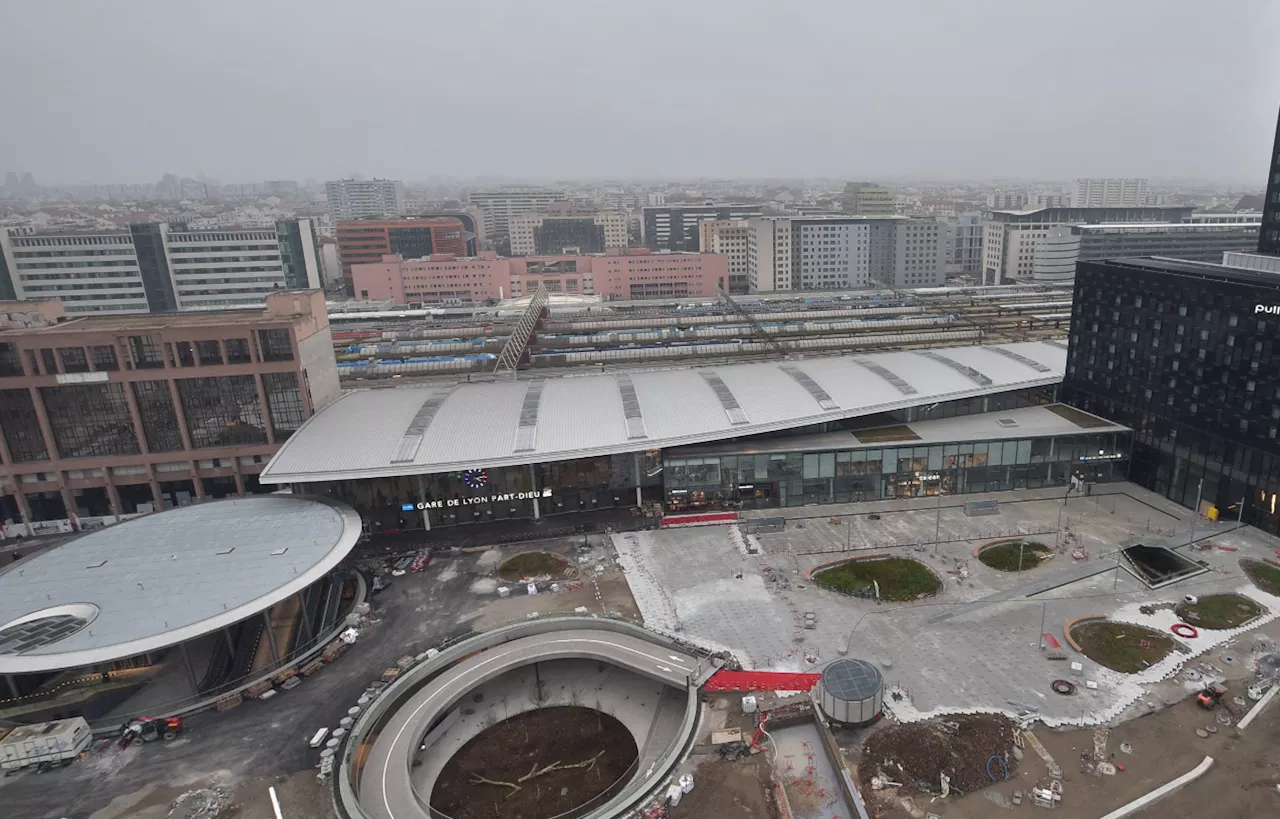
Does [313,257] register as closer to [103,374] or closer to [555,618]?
[103,374]

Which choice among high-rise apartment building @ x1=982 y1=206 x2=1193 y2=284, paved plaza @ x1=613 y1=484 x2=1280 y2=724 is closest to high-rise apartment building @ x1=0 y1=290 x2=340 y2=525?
paved plaza @ x1=613 y1=484 x2=1280 y2=724

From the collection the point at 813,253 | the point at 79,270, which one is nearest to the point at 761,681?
the point at 813,253

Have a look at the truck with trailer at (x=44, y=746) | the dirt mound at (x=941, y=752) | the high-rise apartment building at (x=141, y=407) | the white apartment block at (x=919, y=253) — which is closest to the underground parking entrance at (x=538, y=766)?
the dirt mound at (x=941, y=752)

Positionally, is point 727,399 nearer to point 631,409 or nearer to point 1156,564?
point 631,409

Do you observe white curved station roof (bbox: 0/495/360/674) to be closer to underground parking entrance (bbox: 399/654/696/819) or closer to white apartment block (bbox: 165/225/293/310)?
underground parking entrance (bbox: 399/654/696/819)

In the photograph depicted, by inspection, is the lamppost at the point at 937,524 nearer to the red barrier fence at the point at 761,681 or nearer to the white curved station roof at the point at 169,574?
the red barrier fence at the point at 761,681
